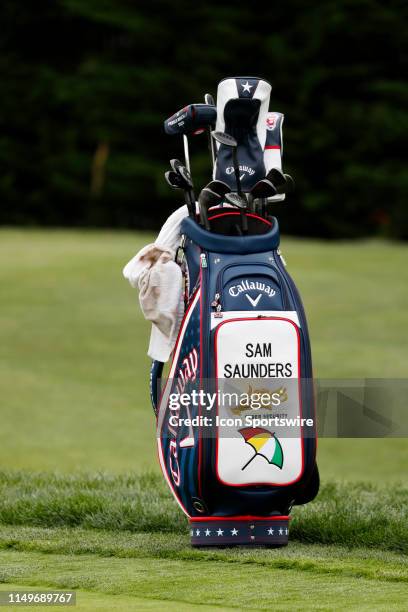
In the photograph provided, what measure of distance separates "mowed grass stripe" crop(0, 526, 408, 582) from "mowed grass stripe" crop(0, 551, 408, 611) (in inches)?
1.8

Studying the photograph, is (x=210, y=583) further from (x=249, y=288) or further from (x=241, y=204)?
(x=241, y=204)

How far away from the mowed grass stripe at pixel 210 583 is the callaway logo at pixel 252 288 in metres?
0.82

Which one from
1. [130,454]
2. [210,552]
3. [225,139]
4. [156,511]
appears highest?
[225,139]

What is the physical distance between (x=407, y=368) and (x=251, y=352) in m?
6.96

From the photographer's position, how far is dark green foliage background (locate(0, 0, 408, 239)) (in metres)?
25.6

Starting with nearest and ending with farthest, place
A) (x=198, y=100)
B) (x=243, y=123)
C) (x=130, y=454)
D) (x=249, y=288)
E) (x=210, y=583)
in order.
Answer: (x=210, y=583) → (x=249, y=288) → (x=243, y=123) → (x=130, y=454) → (x=198, y=100)

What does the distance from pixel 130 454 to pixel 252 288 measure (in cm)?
478

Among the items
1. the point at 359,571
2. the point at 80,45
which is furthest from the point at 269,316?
the point at 80,45

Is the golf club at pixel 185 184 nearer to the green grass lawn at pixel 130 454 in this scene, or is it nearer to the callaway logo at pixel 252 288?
the callaway logo at pixel 252 288

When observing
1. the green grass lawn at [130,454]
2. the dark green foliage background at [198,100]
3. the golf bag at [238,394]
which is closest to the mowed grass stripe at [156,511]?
the green grass lawn at [130,454]

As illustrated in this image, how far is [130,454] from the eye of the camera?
27.7 feet

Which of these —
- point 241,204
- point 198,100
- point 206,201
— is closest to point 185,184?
point 206,201

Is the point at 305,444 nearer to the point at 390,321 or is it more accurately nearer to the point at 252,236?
the point at 252,236

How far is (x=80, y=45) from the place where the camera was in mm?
28953
